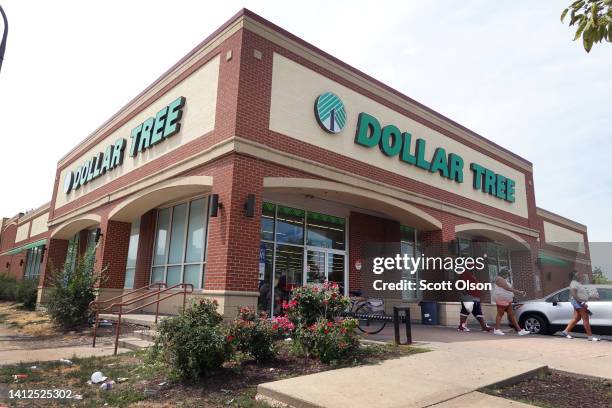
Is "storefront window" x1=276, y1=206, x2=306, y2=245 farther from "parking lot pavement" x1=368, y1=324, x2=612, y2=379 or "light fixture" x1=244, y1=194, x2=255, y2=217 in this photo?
"parking lot pavement" x1=368, y1=324, x2=612, y2=379

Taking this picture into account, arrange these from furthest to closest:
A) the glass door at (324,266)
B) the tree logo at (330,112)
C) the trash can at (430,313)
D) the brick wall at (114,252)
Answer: the brick wall at (114,252) < the trash can at (430,313) < the glass door at (324,266) < the tree logo at (330,112)

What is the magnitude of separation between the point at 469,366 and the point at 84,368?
6042 mm


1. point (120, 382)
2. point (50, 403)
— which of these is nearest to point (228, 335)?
point (120, 382)

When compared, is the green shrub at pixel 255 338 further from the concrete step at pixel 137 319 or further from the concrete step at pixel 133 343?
the concrete step at pixel 137 319

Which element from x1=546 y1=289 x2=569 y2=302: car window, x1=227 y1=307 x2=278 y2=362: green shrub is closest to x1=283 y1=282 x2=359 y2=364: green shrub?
x1=227 y1=307 x2=278 y2=362: green shrub

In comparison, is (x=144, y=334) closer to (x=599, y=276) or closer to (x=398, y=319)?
(x=398, y=319)

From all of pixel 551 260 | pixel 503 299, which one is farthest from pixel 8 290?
pixel 551 260

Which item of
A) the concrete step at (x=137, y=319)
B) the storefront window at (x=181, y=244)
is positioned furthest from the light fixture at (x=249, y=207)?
the concrete step at (x=137, y=319)

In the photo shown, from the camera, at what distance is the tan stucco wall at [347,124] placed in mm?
11266

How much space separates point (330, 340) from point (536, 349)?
4.70 meters

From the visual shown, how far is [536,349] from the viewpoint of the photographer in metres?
8.77

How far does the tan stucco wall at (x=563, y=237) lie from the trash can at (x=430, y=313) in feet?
46.7

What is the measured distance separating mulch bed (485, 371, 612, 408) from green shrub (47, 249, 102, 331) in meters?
11.0

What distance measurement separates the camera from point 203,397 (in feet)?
17.9
